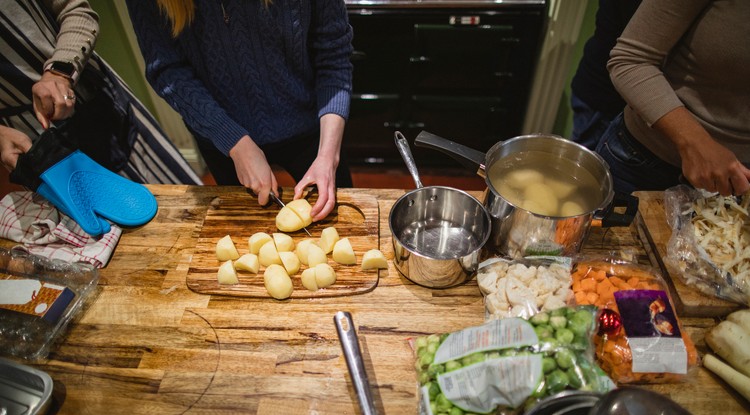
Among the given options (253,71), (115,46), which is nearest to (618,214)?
(253,71)

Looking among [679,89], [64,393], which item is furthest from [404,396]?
[679,89]

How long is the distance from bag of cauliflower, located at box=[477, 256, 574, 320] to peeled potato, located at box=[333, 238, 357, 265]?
35cm

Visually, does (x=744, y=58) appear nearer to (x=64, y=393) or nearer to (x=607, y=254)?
(x=607, y=254)

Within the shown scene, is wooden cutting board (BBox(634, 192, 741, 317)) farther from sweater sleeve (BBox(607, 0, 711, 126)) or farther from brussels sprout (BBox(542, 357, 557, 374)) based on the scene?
brussels sprout (BBox(542, 357, 557, 374))

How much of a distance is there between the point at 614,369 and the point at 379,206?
0.78 meters

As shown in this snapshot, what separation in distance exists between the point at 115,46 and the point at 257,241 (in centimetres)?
212

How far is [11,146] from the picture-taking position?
1229 millimetres

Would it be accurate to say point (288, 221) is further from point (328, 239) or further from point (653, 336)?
point (653, 336)

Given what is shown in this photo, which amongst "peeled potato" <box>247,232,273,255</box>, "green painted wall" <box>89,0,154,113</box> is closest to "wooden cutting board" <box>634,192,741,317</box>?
"peeled potato" <box>247,232,273,255</box>

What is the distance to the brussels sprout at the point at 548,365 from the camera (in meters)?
0.78

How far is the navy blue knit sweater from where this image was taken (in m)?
1.24

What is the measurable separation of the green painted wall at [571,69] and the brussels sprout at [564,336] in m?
2.17

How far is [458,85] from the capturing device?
8.71 feet

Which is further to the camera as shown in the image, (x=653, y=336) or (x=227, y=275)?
(x=227, y=275)
